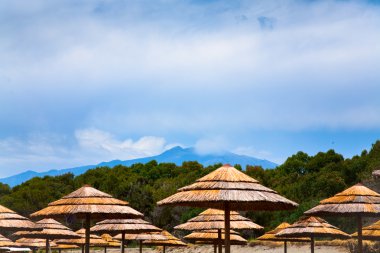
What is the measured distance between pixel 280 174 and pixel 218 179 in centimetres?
3999

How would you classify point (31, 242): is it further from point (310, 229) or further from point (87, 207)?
point (87, 207)

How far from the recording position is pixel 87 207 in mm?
15125

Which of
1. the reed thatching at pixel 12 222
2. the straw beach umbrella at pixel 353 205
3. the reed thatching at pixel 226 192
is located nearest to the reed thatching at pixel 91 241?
the reed thatching at pixel 12 222

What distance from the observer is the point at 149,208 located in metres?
50.2

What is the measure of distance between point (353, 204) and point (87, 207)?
6.89 m

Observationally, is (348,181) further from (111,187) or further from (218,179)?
(218,179)

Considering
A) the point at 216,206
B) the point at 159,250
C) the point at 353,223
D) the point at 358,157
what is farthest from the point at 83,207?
the point at 358,157

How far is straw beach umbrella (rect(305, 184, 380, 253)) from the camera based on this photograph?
1725 cm

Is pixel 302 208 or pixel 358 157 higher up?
pixel 358 157

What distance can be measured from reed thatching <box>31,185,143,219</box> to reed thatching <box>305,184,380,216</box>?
209 inches

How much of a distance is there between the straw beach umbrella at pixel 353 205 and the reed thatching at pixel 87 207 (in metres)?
5.31

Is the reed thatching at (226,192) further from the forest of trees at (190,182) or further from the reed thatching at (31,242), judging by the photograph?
the forest of trees at (190,182)

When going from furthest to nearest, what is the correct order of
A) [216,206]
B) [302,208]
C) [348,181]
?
[348,181] < [302,208] < [216,206]

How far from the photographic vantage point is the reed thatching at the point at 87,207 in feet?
49.3
